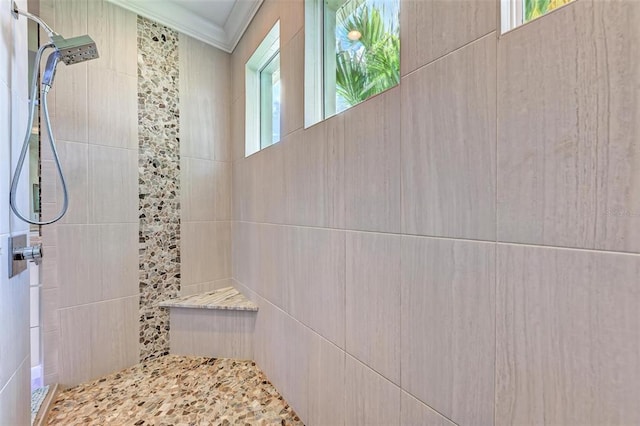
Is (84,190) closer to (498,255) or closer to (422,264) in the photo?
(422,264)

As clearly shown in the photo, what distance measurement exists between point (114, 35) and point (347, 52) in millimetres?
1703

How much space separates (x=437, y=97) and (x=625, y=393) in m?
0.75

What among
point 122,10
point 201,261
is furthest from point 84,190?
point 122,10

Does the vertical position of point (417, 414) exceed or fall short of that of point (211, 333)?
it exceeds it

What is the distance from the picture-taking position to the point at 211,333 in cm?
219

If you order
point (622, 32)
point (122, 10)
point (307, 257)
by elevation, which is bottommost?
point (307, 257)

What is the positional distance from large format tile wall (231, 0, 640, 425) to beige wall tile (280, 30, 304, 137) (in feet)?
0.99

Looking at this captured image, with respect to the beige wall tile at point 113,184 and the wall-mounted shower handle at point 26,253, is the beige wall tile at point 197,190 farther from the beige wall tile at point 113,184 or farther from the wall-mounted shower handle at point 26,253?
the wall-mounted shower handle at point 26,253

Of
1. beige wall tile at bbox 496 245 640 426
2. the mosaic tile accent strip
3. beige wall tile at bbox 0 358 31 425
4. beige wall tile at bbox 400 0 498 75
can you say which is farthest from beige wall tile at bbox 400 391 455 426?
the mosaic tile accent strip

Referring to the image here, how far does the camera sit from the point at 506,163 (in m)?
0.67

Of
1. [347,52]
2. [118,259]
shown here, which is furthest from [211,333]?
[347,52]

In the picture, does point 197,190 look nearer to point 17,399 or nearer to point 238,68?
point 238,68

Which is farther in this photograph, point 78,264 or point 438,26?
point 78,264

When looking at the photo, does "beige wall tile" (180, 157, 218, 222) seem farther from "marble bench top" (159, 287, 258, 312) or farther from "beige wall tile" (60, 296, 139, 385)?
"beige wall tile" (60, 296, 139, 385)
